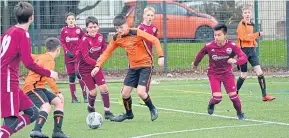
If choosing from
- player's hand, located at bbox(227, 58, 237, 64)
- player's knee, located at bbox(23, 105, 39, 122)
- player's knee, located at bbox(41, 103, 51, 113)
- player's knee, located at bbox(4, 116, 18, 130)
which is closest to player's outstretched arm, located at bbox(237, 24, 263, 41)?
player's hand, located at bbox(227, 58, 237, 64)

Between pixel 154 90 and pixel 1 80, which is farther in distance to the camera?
pixel 154 90

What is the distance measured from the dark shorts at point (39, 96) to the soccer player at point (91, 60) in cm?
262

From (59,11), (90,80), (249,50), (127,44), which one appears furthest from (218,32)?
(59,11)

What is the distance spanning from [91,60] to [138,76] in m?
1.08

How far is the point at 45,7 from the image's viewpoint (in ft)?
76.5

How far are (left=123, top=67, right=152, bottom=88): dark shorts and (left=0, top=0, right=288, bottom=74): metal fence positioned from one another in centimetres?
1010

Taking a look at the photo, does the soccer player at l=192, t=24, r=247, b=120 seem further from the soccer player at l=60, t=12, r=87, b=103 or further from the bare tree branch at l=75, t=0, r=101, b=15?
the bare tree branch at l=75, t=0, r=101, b=15

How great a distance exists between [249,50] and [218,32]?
3.56 meters

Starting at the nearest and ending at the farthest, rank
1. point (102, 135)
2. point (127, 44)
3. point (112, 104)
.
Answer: point (102, 135) → point (127, 44) → point (112, 104)

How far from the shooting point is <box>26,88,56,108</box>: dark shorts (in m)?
10.8

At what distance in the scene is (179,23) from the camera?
23.8 metres

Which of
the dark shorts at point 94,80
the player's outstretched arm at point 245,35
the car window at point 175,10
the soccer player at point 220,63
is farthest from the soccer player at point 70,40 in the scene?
the car window at point 175,10

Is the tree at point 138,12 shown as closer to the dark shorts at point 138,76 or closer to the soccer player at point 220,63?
the soccer player at point 220,63

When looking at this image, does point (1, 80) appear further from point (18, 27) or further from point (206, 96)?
point (206, 96)
